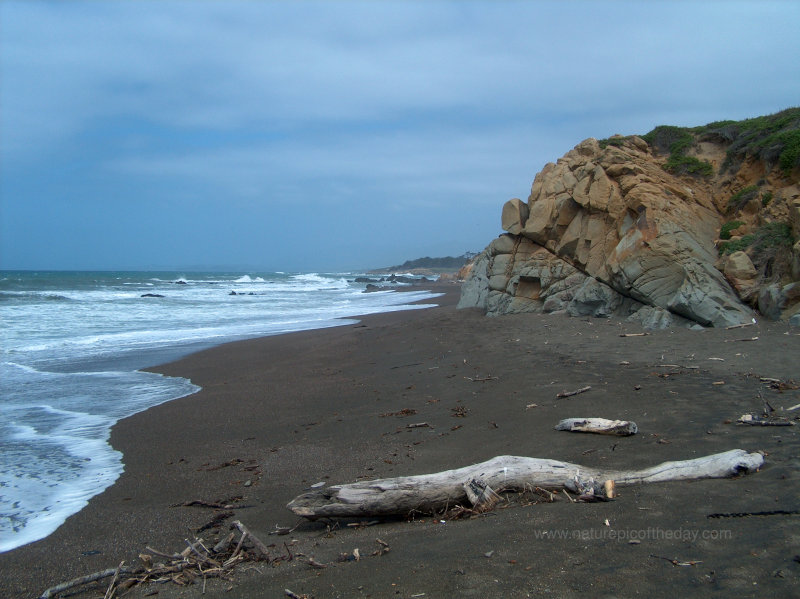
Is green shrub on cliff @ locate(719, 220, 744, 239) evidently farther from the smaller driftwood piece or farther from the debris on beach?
the debris on beach

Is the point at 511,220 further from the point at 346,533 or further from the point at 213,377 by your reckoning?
the point at 346,533

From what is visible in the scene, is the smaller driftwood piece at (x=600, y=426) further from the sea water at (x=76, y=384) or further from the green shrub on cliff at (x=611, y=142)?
the green shrub on cliff at (x=611, y=142)

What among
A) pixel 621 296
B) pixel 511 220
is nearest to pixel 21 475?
pixel 621 296

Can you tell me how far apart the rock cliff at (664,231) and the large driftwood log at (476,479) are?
7254mm

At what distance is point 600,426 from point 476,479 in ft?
6.11

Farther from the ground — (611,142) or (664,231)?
(611,142)

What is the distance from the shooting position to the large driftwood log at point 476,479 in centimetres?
433

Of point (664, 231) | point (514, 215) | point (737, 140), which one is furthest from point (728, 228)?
point (514, 215)

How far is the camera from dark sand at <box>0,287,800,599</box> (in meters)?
3.24

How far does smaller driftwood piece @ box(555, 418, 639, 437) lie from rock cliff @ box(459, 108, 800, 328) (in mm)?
6411

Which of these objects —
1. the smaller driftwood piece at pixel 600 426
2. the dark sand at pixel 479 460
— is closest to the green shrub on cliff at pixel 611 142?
the dark sand at pixel 479 460

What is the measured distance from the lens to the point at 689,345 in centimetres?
927

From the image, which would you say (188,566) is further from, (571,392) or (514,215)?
(514,215)

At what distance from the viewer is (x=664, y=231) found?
493 inches
